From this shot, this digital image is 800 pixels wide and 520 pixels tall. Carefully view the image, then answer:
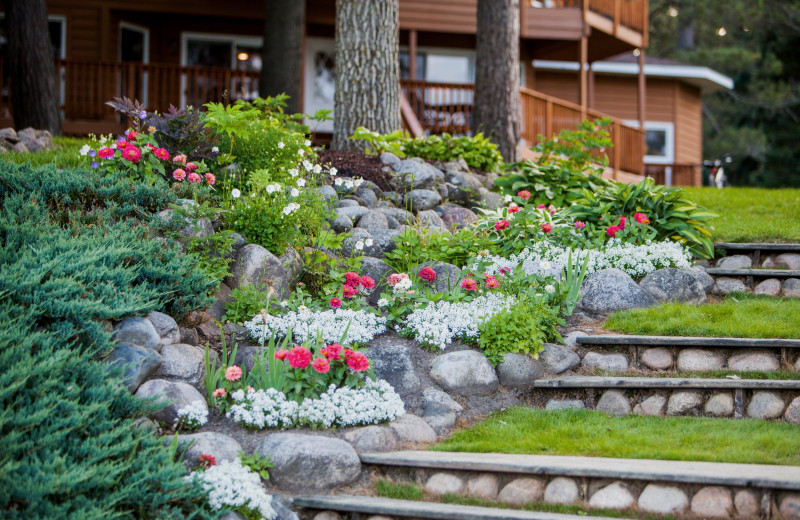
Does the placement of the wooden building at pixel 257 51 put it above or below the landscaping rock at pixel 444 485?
above

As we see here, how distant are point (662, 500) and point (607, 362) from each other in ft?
4.83

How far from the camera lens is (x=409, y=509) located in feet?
11.3

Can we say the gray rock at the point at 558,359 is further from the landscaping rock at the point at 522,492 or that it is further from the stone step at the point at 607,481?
the landscaping rock at the point at 522,492

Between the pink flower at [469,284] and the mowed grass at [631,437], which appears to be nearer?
the mowed grass at [631,437]

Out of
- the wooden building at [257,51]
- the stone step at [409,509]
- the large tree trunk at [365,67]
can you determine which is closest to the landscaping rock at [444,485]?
the stone step at [409,509]

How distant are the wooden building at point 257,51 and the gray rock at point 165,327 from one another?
905 cm

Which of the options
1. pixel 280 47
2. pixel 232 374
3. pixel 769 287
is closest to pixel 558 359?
pixel 232 374

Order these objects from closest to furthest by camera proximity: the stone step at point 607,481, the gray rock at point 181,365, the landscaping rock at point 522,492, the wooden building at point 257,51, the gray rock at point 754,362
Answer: the stone step at point 607,481 → the landscaping rock at point 522,492 → the gray rock at point 181,365 → the gray rock at point 754,362 → the wooden building at point 257,51

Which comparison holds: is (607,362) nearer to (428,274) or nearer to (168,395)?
(428,274)

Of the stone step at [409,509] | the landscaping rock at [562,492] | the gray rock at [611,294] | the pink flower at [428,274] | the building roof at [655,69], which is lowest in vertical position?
the stone step at [409,509]

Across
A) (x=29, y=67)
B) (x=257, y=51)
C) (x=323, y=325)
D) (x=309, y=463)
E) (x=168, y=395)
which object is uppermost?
(x=257, y=51)

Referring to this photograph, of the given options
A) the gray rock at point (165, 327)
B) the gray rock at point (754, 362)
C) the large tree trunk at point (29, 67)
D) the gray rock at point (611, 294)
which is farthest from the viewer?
the large tree trunk at point (29, 67)

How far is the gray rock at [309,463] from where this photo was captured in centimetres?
372

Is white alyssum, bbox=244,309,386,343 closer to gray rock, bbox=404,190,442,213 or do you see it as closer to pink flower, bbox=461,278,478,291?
pink flower, bbox=461,278,478,291
